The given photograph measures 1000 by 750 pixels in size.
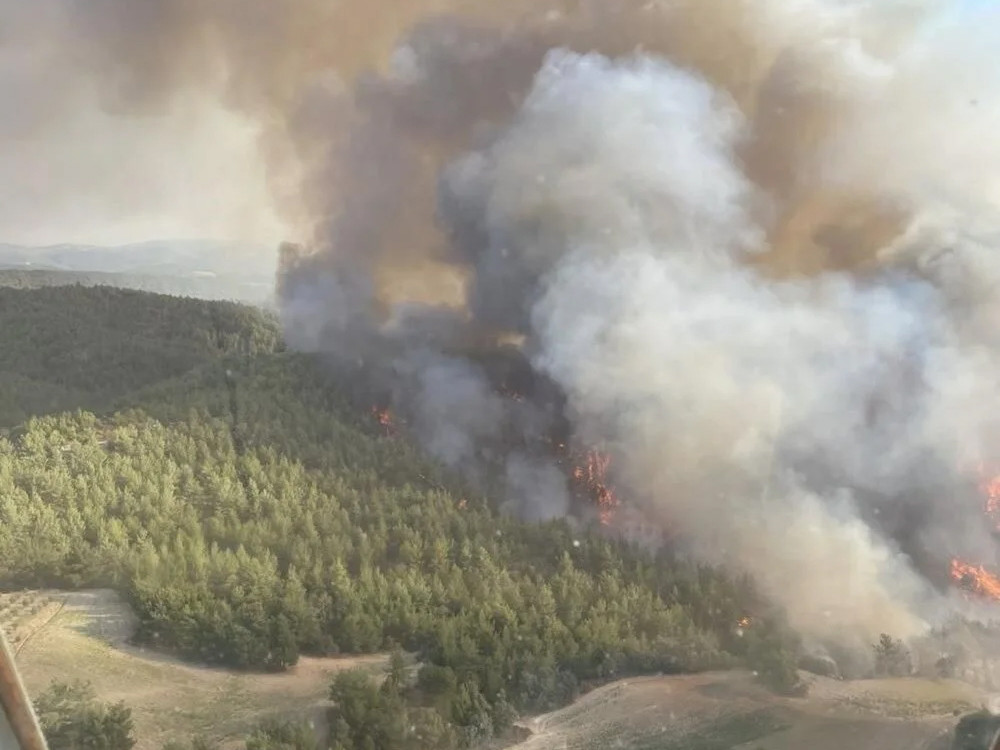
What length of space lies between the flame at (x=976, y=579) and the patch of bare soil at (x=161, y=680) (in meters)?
10.7

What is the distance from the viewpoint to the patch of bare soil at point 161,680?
802cm

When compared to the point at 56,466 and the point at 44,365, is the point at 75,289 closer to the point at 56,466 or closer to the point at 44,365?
the point at 44,365

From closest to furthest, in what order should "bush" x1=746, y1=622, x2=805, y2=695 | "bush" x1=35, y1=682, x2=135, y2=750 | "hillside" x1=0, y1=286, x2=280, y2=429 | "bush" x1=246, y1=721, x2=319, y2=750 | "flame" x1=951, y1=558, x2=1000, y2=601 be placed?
"bush" x1=35, y1=682, x2=135, y2=750, "bush" x1=246, y1=721, x2=319, y2=750, "bush" x1=746, y1=622, x2=805, y2=695, "flame" x1=951, y1=558, x2=1000, y2=601, "hillside" x1=0, y1=286, x2=280, y2=429

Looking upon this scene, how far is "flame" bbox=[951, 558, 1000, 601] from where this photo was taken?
1369 centimetres

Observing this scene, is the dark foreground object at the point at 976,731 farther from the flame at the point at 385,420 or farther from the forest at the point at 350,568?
the flame at the point at 385,420

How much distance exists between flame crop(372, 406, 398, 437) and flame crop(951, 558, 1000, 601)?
12154 millimetres

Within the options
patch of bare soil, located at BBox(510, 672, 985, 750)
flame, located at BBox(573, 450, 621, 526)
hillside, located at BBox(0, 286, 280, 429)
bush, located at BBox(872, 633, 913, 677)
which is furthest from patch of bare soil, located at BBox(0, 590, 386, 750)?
hillside, located at BBox(0, 286, 280, 429)

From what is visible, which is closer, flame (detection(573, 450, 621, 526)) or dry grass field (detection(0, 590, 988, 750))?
dry grass field (detection(0, 590, 988, 750))

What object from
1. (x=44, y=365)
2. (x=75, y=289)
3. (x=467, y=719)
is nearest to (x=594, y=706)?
(x=467, y=719)

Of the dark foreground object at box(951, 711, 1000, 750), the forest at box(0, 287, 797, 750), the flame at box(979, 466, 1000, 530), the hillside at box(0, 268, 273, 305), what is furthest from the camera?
the hillside at box(0, 268, 273, 305)

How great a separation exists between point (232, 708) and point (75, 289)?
3691cm

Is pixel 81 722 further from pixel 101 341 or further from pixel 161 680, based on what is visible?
pixel 101 341

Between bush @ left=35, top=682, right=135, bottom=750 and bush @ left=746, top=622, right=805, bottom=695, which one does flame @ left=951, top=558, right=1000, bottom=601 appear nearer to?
bush @ left=746, top=622, right=805, bottom=695

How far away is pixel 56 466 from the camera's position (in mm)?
14617
